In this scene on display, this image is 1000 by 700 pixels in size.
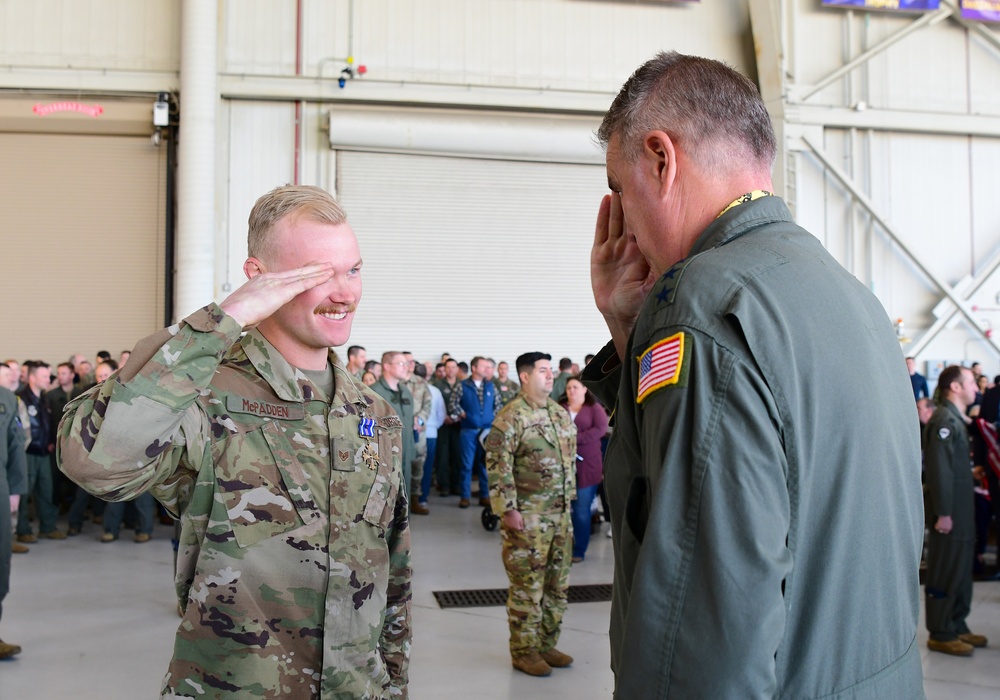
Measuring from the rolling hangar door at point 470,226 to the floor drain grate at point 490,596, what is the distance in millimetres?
6029

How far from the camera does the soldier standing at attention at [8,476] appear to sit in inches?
194

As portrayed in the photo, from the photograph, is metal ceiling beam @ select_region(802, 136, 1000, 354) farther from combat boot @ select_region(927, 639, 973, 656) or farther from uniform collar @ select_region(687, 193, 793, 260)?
uniform collar @ select_region(687, 193, 793, 260)

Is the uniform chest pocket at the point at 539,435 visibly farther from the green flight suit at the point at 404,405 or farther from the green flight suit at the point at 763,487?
the green flight suit at the point at 763,487

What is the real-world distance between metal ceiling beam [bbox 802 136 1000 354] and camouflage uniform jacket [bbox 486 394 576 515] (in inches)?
356

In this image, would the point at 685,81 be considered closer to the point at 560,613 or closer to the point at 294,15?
the point at 560,613

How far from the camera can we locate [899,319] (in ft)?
42.5

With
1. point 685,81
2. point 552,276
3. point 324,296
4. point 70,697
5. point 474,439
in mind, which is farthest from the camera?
point 552,276

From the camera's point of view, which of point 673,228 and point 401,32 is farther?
point 401,32

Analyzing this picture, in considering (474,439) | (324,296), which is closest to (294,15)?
(474,439)

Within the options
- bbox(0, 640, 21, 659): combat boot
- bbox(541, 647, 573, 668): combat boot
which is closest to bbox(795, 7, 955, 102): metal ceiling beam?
bbox(541, 647, 573, 668): combat boot

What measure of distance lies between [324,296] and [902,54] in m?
13.9

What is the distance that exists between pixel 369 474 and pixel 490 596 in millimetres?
4745

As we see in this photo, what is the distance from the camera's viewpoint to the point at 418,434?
9898mm

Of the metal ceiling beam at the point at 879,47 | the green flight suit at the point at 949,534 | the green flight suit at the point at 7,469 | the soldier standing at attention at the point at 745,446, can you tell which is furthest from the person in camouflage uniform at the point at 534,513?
the metal ceiling beam at the point at 879,47
